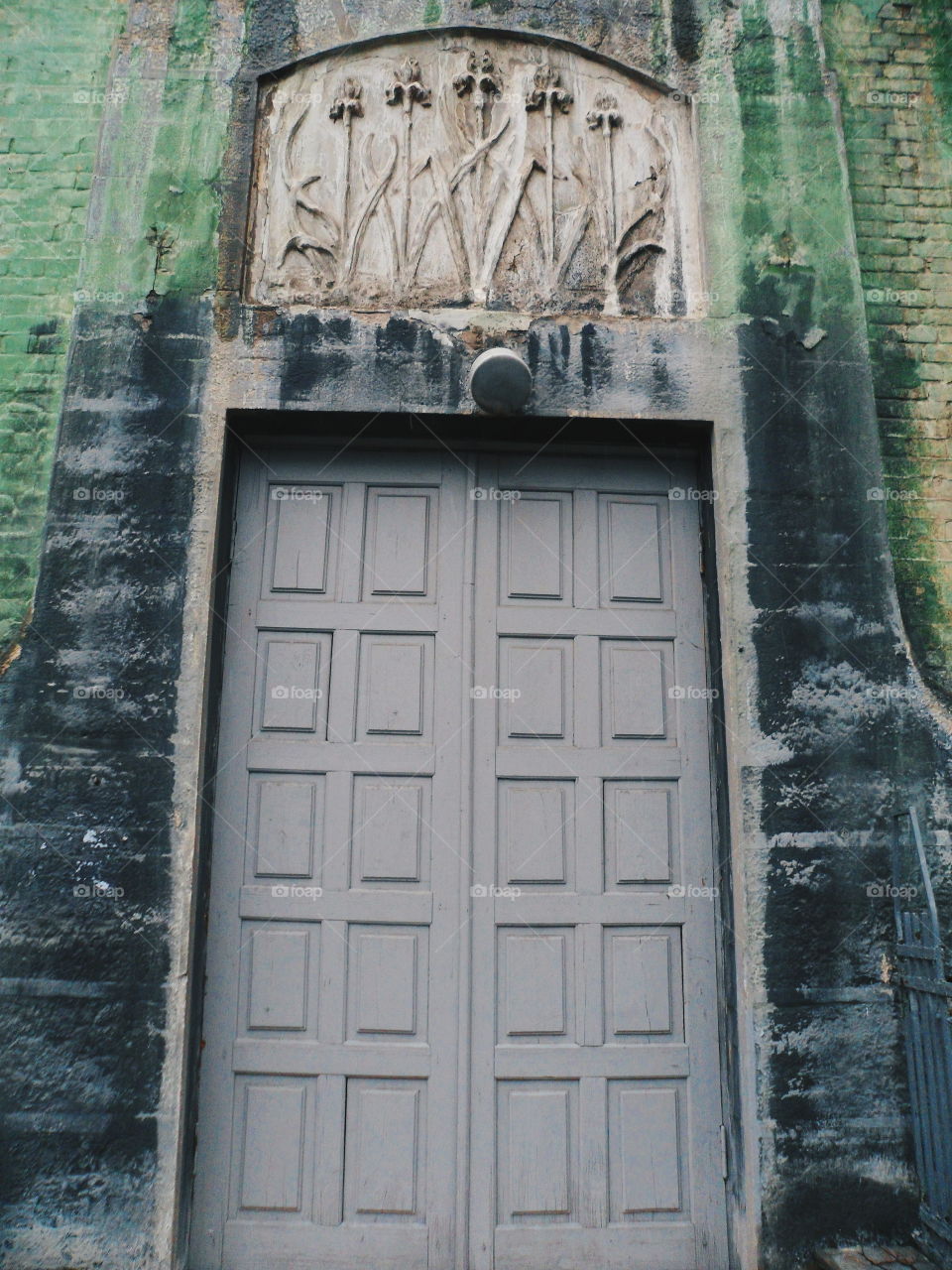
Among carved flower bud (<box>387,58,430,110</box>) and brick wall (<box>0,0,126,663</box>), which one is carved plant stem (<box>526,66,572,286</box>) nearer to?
carved flower bud (<box>387,58,430,110</box>)

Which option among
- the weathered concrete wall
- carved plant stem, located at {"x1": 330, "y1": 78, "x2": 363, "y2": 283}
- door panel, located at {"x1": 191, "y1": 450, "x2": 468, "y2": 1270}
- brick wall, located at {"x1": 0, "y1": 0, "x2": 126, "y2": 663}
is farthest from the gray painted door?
carved plant stem, located at {"x1": 330, "y1": 78, "x2": 363, "y2": 283}

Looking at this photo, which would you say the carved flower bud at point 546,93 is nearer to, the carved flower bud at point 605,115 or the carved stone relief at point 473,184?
the carved stone relief at point 473,184

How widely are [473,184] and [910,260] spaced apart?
201 centimetres

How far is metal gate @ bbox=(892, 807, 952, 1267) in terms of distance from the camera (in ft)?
10.4

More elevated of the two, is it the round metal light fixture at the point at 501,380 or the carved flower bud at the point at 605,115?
the carved flower bud at the point at 605,115

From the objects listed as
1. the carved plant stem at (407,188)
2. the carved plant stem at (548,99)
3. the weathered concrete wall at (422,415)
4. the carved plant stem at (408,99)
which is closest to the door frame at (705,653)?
the weathered concrete wall at (422,415)

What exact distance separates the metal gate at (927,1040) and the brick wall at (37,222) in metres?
3.66

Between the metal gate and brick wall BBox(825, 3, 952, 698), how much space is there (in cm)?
88

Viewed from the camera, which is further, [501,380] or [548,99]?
[548,99]

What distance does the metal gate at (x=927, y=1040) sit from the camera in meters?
3.18

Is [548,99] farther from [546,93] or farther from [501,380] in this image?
[501,380]

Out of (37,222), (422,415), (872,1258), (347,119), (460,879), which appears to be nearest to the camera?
(872,1258)

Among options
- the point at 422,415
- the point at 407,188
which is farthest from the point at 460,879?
the point at 407,188

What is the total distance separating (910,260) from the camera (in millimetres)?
4219
